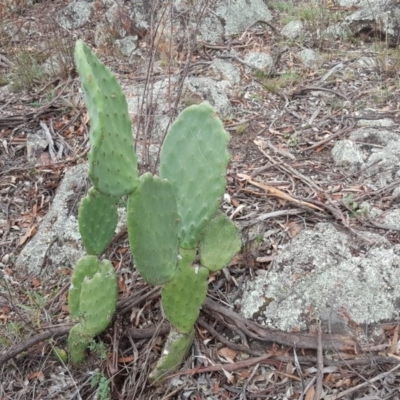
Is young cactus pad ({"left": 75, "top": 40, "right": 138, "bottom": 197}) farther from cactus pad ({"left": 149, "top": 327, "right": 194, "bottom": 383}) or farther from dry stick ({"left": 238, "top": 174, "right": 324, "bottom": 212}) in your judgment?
dry stick ({"left": 238, "top": 174, "right": 324, "bottom": 212})

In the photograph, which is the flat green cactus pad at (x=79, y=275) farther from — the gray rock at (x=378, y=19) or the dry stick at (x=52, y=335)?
the gray rock at (x=378, y=19)

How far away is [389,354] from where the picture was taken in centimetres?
183

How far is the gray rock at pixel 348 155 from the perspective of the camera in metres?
2.68

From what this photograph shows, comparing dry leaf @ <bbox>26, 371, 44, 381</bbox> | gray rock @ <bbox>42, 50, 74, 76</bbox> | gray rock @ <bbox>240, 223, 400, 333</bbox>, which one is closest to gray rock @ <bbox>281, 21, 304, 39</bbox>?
gray rock @ <bbox>42, 50, 74, 76</bbox>

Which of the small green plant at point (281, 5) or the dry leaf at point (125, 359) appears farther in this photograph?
the small green plant at point (281, 5)

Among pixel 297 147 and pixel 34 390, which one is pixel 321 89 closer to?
pixel 297 147

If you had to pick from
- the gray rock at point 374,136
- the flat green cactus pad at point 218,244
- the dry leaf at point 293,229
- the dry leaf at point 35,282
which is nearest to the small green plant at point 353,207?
the dry leaf at point 293,229

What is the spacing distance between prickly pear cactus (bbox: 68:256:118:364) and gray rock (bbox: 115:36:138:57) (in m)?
2.75

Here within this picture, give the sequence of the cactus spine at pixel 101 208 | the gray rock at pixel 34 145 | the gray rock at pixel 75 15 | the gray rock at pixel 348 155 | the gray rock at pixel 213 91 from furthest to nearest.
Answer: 1. the gray rock at pixel 75 15
2. the gray rock at pixel 213 91
3. the gray rock at pixel 34 145
4. the gray rock at pixel 348 155
5. the cactus spine at pixel 101 208

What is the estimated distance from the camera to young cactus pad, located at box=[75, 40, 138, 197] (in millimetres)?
1315

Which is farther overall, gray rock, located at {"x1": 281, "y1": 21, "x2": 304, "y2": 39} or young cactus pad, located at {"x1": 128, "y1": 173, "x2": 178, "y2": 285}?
gray rock, located at {"x1": 281, "y1": 21, "x2": 304, "y2": 39}

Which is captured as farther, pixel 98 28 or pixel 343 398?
pixel 98 28

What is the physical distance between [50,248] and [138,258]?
98 centimetres

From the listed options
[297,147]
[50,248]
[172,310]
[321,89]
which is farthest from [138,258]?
[321,89]
